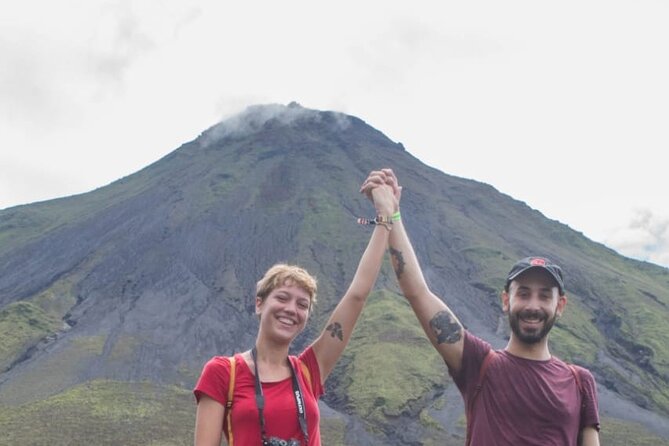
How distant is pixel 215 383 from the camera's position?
3338mm

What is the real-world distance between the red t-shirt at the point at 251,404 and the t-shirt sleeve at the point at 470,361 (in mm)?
904

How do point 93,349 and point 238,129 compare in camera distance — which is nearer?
point 93,349

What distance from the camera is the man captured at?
3445 mm

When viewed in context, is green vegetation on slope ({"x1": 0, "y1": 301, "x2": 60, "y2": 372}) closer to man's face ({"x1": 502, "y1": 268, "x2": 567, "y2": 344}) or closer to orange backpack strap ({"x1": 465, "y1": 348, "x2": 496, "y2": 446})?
orange backpack strap ({"x1": 465, "y1": 348, "x2": 496, "y2": 446})

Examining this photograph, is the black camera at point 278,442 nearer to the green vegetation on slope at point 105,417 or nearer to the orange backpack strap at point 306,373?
the orange backpack strap at point 306,373

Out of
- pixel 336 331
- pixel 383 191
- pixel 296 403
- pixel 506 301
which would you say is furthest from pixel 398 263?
pixel 296 403

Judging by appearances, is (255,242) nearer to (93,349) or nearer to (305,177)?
(305,177)

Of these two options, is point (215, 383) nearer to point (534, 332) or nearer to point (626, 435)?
point (534, 332)

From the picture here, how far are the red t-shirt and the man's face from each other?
1.27 meters

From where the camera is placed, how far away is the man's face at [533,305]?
3.62 meters

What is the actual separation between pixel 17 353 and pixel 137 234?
86.0 feet

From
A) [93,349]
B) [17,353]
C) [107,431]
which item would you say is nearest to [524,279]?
[107,431]

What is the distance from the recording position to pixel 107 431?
32438 millimetres

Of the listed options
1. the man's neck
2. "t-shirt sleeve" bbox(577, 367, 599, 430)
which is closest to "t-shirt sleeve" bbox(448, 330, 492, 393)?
the man's neck
